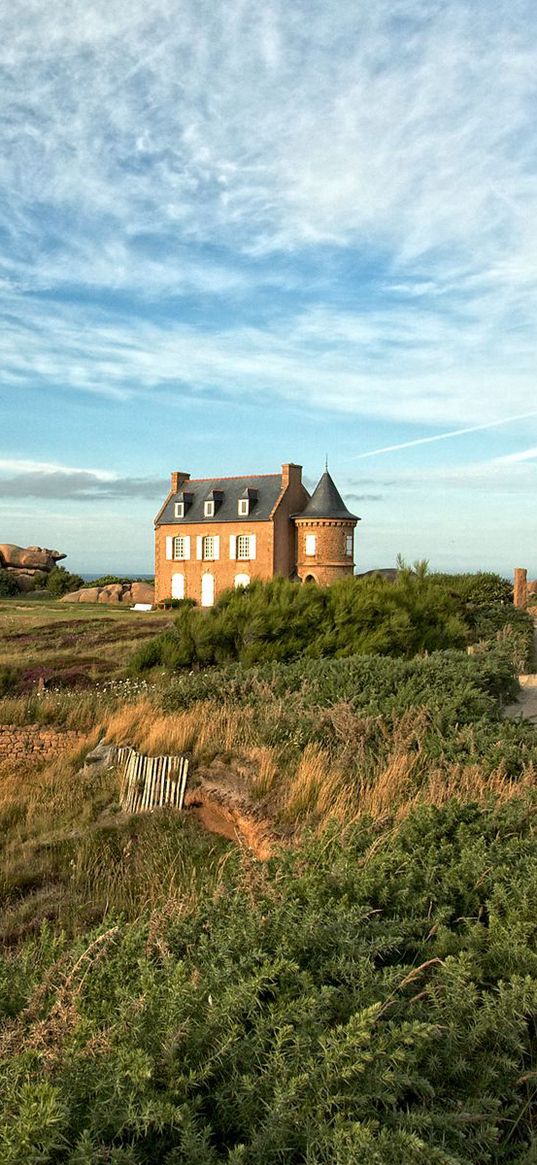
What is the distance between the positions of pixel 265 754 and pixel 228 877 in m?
3.58

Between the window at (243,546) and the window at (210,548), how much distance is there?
1.34 metres

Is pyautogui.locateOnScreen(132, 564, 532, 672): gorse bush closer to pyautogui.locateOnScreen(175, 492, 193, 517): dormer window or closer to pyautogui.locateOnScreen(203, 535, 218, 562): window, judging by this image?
pyautogui.locateOnScreen(203, 535, 218, 562): window

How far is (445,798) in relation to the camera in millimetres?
6637

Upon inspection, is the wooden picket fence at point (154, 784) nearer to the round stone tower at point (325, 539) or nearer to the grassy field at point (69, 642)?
the grassy field at point (69, 642)

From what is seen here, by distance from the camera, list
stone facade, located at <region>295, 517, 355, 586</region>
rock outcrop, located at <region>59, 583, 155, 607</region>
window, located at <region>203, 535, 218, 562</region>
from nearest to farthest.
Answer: stone facade, located at <region>295, 517, 355, 586</region> → window, located at <region>203, 535, 218, 562</region> → rock outcrop, located at <region>59, 583, 155, 607</region>

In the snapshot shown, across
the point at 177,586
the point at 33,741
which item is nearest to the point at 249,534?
the point at 177,586

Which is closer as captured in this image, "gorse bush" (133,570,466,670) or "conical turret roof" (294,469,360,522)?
"gorse bush" (133,570,466,670)

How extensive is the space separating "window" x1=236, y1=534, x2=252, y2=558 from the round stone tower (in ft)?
9.61

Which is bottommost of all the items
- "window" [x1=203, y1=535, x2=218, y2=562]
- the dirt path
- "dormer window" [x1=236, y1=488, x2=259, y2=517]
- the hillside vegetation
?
the dirt path

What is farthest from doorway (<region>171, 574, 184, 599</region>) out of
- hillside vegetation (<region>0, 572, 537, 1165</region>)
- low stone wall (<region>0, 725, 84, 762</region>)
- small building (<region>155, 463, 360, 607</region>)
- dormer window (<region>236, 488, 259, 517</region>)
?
hillside vegetation (<region>0, 572, 537, 1165</region>)

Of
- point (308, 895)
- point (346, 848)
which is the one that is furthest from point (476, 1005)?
point (346, 848)

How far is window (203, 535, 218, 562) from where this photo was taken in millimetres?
43938

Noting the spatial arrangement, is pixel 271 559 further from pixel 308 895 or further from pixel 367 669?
pixel 308 895

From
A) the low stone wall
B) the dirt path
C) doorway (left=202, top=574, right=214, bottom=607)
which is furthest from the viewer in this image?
doorway (left=202, top=574, right=214, bottom=607)
